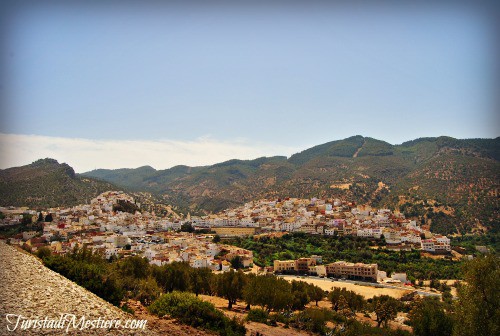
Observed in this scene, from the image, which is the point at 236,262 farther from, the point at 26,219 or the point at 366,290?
the point at 26,219

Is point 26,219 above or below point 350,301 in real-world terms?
above

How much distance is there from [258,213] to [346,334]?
49.3 meters

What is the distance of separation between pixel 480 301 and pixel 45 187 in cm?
6283

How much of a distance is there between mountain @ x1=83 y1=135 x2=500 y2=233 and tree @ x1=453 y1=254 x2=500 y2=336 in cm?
4502

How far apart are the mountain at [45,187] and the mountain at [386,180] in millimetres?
28083

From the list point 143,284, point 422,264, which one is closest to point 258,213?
point 422,264

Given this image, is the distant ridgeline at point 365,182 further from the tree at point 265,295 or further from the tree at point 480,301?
the tree at point 480,301

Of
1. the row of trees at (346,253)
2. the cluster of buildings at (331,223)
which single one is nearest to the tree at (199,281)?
the row of trees at (346,253)

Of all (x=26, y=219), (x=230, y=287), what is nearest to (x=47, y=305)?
(x=230, y=287)

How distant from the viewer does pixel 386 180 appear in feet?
254

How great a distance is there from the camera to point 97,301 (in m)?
9.29


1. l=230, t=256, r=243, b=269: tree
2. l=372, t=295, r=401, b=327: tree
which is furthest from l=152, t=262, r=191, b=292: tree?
l=230, t=256, r=243, b=269: tree

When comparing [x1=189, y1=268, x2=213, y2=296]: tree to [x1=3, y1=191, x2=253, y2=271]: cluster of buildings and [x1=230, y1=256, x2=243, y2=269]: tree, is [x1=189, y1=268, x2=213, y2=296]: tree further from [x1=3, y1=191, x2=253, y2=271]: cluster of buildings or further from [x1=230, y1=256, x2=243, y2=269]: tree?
[x1=230, y1=256, x2=243, y2=269]: tree

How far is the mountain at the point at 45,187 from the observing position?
51397 mm
